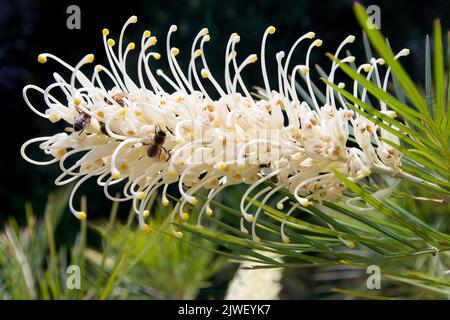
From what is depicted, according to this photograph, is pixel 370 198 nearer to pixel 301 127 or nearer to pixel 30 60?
pixel 301 127

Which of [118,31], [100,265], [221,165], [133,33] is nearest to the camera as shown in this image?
[221,165]

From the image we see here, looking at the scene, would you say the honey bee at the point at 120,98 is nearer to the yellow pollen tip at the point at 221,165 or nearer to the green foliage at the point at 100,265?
the yellow pollen tip at the point at 221,165

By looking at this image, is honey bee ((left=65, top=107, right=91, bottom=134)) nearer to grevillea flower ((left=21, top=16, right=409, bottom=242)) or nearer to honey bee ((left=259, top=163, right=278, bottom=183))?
grevillea flower ((left=21, top=16, right=409, bottom=242))

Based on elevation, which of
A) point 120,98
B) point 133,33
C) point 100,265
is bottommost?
point 100,265

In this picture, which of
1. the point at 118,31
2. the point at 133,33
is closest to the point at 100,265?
the point at 133,33

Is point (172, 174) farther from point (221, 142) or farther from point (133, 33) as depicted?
point (133, 33)

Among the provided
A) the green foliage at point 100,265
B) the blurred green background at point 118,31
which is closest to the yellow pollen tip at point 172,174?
the green foliage at point 100,265
